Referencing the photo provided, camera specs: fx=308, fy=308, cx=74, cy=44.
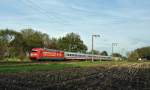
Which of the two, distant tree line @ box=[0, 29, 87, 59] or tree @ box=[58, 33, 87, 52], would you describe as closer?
distant tree line @ box=[0, 29, 87, 59]

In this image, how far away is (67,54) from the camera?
80.1 m

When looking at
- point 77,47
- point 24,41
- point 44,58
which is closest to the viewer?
point 44,58

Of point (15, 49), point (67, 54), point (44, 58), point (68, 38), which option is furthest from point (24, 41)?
point (68, 38)

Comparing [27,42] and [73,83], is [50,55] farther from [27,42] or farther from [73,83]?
[73,83]

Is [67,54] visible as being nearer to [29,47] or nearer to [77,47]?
[29,47]

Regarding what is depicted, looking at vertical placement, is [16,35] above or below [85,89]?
above

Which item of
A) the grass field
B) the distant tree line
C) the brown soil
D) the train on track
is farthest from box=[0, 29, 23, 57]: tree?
the brown soil

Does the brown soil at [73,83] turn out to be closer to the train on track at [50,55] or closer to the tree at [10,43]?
the train on track at [50,55]

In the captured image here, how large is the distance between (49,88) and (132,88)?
3.59 meters

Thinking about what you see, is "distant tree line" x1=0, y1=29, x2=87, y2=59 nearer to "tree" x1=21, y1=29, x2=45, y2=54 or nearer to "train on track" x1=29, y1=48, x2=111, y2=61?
"tree" x1=21, y1=29, x2=45, y2=54

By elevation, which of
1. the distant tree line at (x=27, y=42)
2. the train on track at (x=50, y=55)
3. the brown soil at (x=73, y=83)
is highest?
the distant tree line at (x=27, y=42)

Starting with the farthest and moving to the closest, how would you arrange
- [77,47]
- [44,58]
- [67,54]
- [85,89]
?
[77,47] → [67,54] → [44,58] → [85,89]

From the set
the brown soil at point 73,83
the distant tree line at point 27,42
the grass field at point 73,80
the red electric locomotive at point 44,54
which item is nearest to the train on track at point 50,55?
the red electric locomotive at point 44,54

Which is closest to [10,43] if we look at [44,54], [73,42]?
[44,54]
